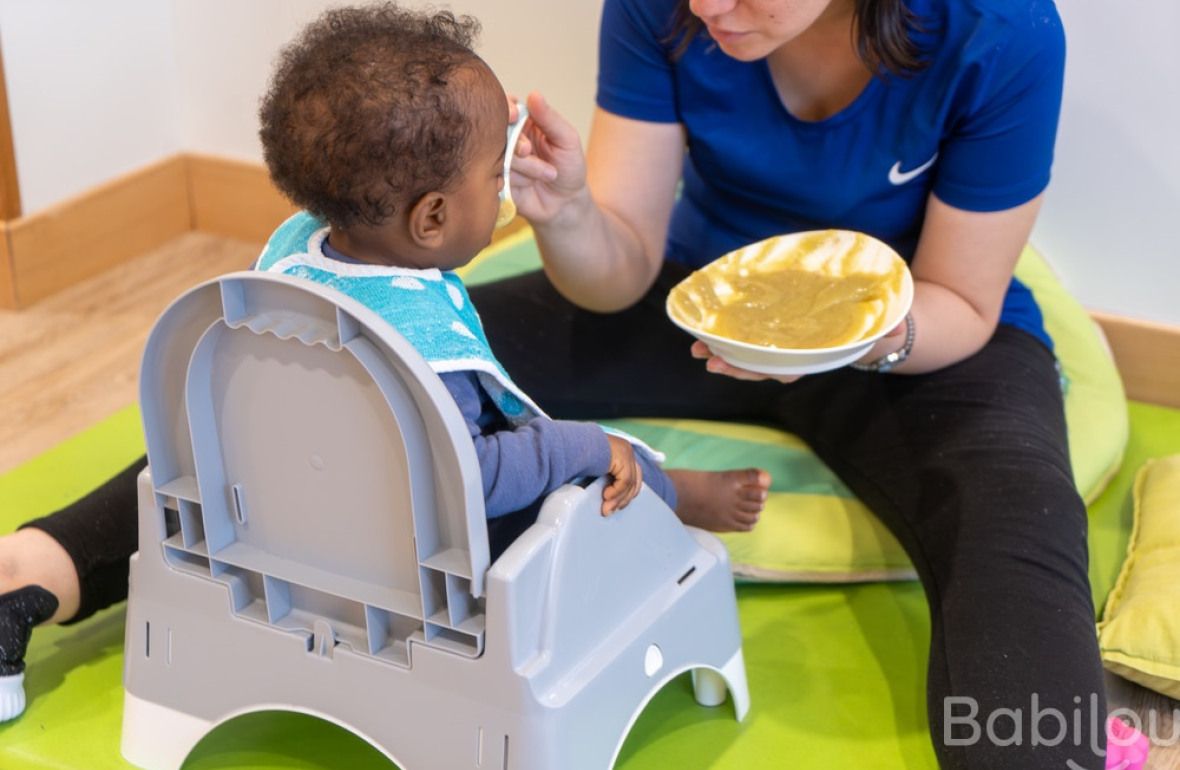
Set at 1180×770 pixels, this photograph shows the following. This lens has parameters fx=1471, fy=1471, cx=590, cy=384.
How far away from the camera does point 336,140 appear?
1.00 meters

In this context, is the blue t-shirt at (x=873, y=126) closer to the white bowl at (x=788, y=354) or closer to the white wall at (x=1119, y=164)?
the white bowl at (x=788, y=354)

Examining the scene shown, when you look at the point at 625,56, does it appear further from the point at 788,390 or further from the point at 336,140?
the point at 336,140

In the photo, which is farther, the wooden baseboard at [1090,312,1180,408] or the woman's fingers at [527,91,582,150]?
the wooden baseboard at [1090,312,1180,408]

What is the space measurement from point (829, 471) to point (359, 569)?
2.05ft

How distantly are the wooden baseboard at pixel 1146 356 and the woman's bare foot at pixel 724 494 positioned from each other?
79 cm

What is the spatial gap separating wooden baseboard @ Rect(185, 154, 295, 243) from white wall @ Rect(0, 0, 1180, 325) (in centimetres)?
3

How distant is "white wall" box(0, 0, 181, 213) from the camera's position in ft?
6.76

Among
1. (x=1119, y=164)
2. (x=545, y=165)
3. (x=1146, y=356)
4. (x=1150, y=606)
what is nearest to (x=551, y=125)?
(x=545, y=165)

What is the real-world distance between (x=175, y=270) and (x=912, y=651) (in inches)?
54.7

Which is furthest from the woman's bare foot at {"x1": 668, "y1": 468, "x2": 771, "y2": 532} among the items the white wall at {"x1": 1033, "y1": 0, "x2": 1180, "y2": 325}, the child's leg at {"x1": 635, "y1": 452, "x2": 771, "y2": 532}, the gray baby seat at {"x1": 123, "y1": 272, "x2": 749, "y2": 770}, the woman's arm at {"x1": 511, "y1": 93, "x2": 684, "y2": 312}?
the white wall at {"x1": 1033, "y1": 0, "x2": 1180, "y2": 325}

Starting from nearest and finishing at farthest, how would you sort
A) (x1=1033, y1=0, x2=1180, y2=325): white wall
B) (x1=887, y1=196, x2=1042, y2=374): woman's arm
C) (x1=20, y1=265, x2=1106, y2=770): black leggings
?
(x1=20, y1=265, x2=1106, y2=770): black leggings
(x1=887, y1=196, x2=1042, y2=374): woman's arm
(x1=1033, y1=0, x2=1180, y2=325): white wall

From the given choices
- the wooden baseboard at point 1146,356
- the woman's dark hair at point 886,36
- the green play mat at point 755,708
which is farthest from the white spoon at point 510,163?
the wooden baseboard at point 1146,356

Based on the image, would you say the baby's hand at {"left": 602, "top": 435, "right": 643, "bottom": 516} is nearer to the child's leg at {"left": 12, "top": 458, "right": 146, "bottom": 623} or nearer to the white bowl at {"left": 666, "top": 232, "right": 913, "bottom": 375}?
the white bowl at {"left": 666, "top": 232, "right": 913, "bottom": 375}

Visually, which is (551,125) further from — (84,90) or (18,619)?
(84,90)
